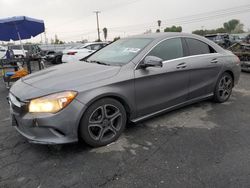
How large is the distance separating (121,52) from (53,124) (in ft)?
5.42

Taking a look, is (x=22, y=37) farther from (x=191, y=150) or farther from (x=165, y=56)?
(x=191, y=150)

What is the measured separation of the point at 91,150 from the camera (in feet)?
8.74

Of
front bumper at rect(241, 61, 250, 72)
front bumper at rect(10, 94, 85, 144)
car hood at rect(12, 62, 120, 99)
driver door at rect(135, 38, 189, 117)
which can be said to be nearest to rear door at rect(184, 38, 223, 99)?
driver door at rect(135, 38, 189, 117)

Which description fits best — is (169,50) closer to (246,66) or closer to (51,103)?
(51,103)

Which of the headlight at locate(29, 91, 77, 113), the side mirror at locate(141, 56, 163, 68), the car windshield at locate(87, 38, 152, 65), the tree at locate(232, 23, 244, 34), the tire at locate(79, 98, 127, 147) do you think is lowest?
the tire at locate(79, 98, 127, 147)

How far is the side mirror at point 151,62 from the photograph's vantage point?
111 inches

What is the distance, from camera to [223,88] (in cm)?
428

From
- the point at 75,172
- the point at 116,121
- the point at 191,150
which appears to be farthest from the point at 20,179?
the point at 191,150

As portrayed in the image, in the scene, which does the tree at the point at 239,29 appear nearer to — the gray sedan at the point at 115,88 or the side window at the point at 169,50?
the gray sedan at the point at 115,88

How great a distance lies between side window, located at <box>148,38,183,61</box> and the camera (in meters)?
3.22

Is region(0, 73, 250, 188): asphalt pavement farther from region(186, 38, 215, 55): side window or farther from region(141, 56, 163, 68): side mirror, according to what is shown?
region(186, 38, 215, 55): side window

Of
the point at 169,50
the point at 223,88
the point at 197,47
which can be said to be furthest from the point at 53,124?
the point at 223,88

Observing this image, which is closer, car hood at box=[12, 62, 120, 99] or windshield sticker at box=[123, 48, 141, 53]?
car hood at box=[12, 62, 120, 99]

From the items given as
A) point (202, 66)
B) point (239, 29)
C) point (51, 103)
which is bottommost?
point (51, 103)
